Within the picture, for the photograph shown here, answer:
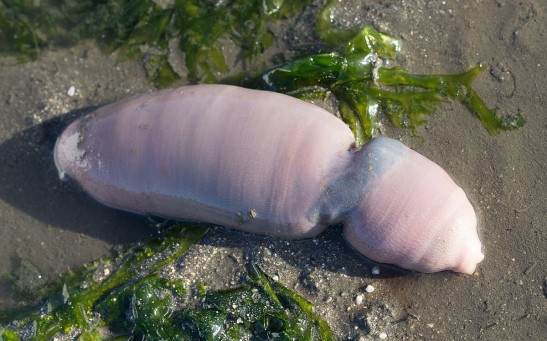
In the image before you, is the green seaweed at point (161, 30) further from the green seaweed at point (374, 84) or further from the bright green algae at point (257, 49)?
the green seaweed at point (374, 84)

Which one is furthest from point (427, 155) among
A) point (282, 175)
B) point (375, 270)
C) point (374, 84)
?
point (282, 175)

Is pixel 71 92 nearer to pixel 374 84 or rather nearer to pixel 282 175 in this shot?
pixel 282 175

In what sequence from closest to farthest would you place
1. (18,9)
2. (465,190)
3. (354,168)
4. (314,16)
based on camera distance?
(354,168)
(465,190)
(314,16)
(18,9)

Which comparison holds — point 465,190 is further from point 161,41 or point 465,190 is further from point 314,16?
point 161,41

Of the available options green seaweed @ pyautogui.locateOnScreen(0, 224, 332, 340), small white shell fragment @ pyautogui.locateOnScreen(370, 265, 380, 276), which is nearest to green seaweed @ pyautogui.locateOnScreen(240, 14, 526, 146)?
small white shell fragment @ pyautogui.locateOnScreen(370, 265, 380, 276)

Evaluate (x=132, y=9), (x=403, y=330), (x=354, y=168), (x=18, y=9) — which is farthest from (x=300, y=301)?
(x=18, y=9)

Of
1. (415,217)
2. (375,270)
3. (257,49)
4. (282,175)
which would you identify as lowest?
(375,270)

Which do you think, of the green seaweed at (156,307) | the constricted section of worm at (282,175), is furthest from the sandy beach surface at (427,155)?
the constricted section of worm at (282,175)
